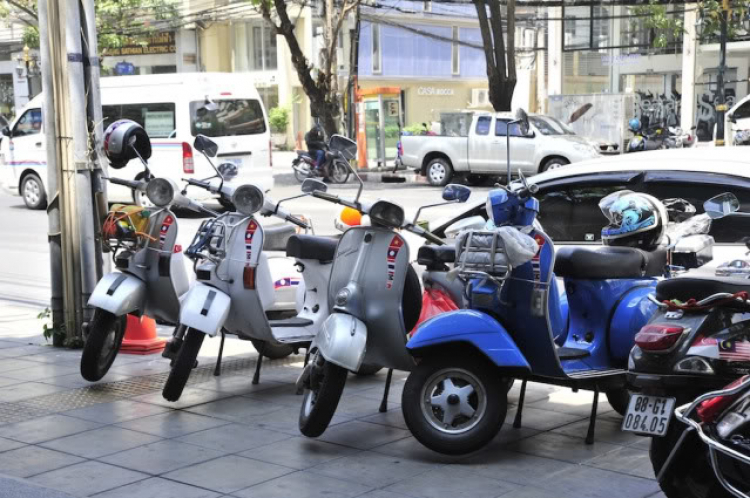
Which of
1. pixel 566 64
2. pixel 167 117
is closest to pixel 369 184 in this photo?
pixel 167 117

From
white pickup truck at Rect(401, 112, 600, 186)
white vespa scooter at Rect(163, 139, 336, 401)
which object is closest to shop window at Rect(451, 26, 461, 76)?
white pickup truck at Rect(401, 112, 600, 186)

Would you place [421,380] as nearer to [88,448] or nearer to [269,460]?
[269,460]

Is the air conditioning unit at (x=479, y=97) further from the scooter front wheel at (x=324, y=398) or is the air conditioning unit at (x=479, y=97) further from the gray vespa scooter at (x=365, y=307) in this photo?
the scooter front wheel at (x=324, y=398)

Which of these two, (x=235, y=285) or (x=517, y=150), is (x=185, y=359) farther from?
(x=517, y=150)

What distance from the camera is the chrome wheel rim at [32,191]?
67.5 ft

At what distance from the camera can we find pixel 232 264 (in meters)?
6.76

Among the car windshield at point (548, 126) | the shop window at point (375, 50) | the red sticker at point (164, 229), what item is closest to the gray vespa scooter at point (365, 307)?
the red sticker at point (164, 229)

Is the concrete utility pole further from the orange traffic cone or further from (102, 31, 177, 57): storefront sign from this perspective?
(102, 31, 177, 57): storefront sign

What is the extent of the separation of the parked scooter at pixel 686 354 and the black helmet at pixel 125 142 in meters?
4.28

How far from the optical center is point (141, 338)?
849cm

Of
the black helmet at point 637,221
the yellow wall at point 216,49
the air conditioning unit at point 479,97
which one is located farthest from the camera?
the air conditioning unit at point 479,97

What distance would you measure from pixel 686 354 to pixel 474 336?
1.32 meters

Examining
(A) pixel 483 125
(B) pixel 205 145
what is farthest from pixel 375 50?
(B) pixel 205 145

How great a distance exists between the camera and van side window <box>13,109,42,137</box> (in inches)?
802
